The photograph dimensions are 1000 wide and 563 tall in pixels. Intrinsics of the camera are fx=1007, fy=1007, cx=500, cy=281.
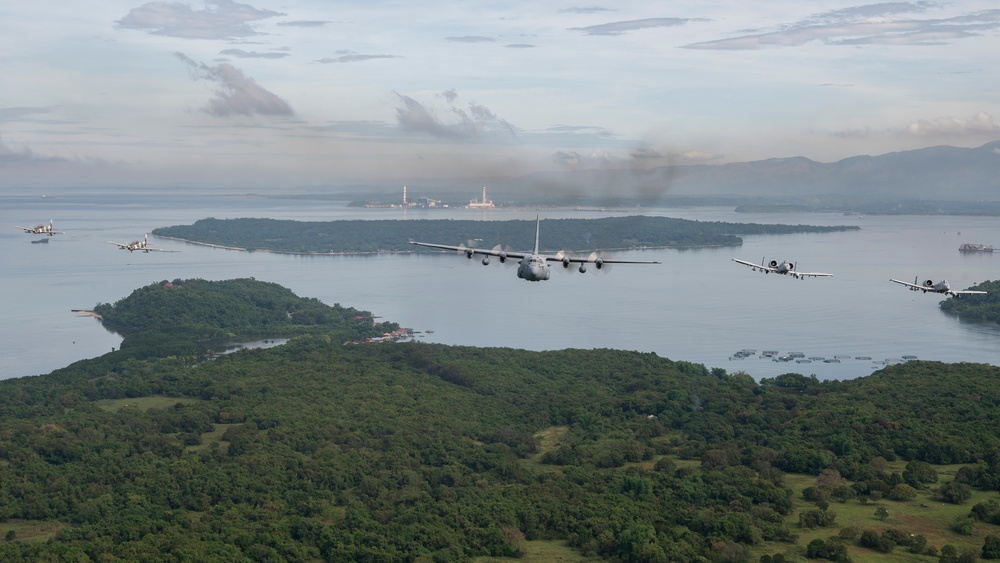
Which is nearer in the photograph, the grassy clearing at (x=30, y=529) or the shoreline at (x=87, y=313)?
the grassy clearing at (x=30, y=529)

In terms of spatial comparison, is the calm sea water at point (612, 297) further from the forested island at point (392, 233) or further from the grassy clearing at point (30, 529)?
the grassy clearing at point (30, 529)

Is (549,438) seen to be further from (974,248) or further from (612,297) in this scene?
(974,248)

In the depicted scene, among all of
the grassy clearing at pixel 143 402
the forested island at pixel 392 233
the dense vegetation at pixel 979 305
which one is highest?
the forested island at pixel 392 233

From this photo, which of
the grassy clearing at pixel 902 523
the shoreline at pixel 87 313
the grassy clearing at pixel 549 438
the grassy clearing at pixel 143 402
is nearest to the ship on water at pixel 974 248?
the grassy clearing at pixel 549 438

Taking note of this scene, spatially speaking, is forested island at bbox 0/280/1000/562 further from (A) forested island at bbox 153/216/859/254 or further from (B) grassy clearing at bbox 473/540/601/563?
(A) forested island at bbox 153/216/859/254

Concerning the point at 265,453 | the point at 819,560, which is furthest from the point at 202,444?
the point at 819,560

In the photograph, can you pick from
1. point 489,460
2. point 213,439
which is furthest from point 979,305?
point 213,439

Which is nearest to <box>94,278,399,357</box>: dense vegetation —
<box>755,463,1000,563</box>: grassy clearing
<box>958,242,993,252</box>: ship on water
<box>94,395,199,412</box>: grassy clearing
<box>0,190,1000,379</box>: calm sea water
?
<box>0,190,1000,379</box>: calm sea water

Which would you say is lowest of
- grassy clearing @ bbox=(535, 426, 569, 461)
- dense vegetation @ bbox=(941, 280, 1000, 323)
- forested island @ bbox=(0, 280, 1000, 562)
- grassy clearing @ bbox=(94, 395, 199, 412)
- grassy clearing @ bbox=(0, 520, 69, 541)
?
grassy clearing @ bbox=(0, 520, 69, 541)
